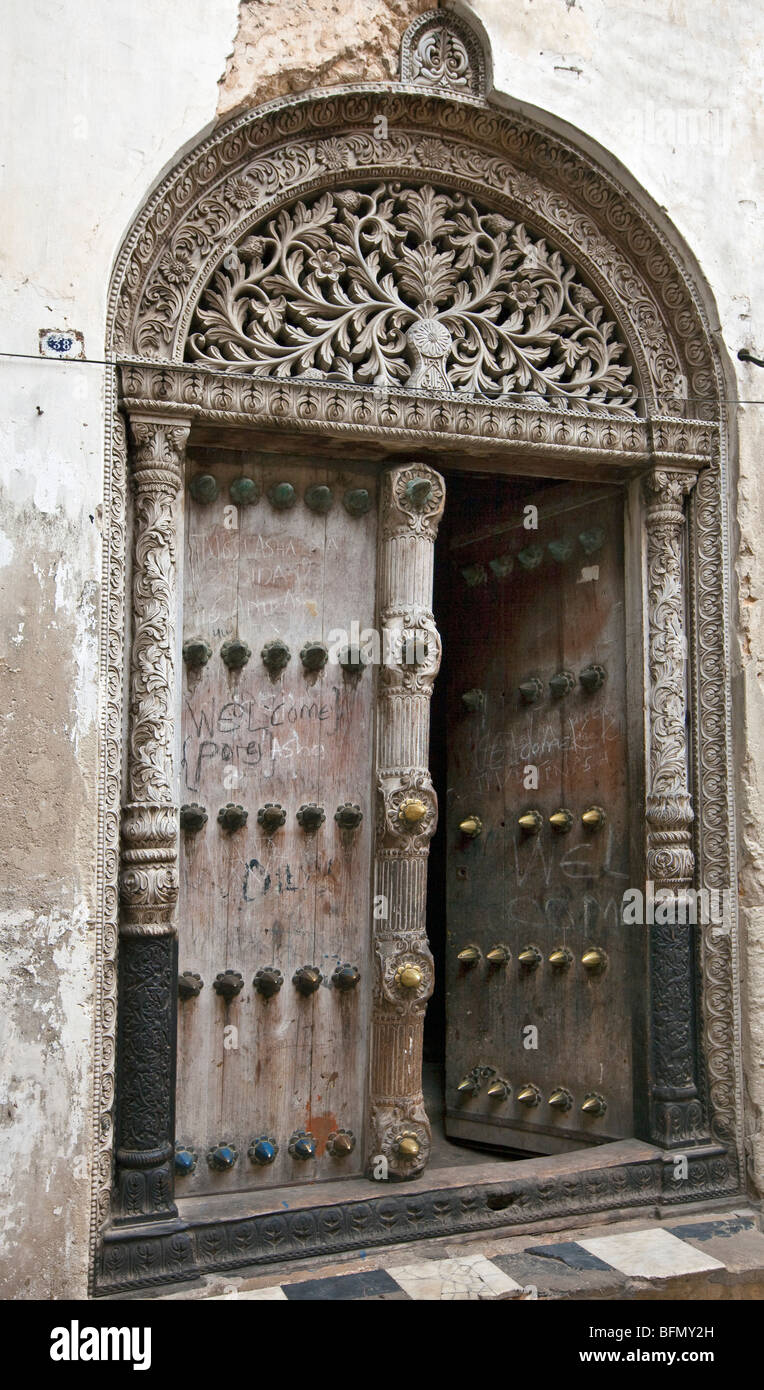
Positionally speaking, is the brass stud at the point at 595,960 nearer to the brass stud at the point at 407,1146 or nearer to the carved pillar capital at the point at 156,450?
the brass stud at the point at 407,1146

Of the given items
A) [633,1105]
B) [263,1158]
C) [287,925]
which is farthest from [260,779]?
[633,1105]

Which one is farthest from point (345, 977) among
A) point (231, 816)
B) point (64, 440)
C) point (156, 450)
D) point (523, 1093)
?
point (64, 440)

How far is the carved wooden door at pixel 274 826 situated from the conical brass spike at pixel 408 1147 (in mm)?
151

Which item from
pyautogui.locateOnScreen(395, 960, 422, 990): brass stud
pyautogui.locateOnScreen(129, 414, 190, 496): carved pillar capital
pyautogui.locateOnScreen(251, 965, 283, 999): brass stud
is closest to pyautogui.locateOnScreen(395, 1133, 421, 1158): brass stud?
pyautogui.locateOnScreen(395, 960, 422, 990): brass stud

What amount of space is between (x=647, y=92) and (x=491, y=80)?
0.59m

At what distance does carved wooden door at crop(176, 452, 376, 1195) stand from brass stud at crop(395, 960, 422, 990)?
0.45 ft

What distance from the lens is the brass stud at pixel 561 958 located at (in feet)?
14.0

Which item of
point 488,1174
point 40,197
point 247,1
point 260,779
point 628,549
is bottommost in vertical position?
point 488,1174

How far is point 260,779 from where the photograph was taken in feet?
12.2

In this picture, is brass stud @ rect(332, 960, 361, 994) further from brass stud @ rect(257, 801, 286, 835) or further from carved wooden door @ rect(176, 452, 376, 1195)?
brass stud @ rect(257, 801, 286, 835)

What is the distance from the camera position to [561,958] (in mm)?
4262

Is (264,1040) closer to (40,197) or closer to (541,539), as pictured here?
(541,539)

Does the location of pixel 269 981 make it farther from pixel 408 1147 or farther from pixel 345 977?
pixel 408 1147

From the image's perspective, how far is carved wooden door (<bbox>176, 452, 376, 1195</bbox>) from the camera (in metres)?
3.61
